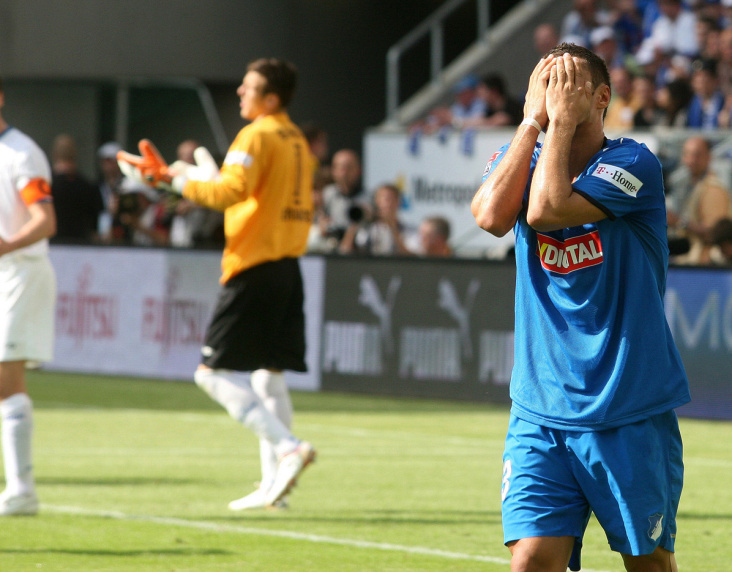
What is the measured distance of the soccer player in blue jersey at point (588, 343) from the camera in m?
4.05

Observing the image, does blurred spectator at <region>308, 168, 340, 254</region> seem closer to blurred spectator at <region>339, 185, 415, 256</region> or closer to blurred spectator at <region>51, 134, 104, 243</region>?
blurred spectator at <region>339, 185, 415, 256</region>

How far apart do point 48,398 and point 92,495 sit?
5602 mm

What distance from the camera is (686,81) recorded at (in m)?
17.5

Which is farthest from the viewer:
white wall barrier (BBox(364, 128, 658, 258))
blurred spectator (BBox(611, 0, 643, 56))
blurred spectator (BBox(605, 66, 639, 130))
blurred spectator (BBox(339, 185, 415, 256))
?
blurred spectator (BBox(611, 0, 643, 56))

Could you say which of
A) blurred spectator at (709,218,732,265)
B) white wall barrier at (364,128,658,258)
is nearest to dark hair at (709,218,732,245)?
blurred spectator at (709,218,732,265)

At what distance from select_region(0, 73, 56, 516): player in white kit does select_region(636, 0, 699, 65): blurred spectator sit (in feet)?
42.3

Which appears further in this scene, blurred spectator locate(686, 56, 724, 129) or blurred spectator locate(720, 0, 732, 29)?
blurred spectator locate(720, 0, 732, 29)

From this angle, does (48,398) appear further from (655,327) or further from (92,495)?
(655,327)

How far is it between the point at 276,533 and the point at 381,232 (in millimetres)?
→ 7864

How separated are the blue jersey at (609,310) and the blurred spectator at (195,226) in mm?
11275

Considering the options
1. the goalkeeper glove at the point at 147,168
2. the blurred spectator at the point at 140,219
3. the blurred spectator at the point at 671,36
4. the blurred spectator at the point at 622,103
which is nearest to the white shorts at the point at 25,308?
the goalkeeper glove at the point at 147,168

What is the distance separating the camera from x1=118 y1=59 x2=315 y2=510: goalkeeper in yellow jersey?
7.52 m

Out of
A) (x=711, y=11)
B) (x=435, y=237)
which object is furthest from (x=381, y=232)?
(x=711, y=11)

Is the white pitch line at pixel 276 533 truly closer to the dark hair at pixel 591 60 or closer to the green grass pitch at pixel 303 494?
the green grass pitch at pixel 303 494
